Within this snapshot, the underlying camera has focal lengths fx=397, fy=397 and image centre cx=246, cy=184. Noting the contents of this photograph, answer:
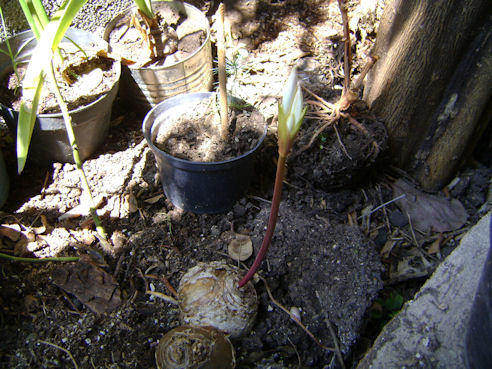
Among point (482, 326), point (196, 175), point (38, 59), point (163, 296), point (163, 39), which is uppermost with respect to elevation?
point (38, 59)

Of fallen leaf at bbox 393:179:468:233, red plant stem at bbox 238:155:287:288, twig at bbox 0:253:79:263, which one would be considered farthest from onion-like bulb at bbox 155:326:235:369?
fallen leaf at bbox 393:179:468:233

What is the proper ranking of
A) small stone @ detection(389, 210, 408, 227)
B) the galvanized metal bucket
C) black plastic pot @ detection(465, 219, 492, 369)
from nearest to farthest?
black plastic pot @ detection(465, 219, 492, 369) → small stone @ detection(389, 210, 408, 227) → the galvanized metal bucket

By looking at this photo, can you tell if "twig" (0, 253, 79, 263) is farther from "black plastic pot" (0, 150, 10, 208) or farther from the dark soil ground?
"black plastic pot" (0, 150, 10, 208)

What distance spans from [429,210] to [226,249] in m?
1.02

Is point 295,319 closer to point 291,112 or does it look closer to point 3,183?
point 291,112

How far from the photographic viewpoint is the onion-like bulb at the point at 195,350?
1.25 meters

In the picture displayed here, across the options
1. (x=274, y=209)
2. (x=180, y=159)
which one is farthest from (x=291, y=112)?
(x=180, y=159)

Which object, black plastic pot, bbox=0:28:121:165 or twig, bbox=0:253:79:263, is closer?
twig, bbox=0:253:79:263

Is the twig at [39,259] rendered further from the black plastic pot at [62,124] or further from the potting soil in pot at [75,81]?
the potting soil in pot at [75,81]

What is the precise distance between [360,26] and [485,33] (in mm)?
902

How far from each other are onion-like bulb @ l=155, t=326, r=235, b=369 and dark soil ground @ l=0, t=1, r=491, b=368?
14 centimetres

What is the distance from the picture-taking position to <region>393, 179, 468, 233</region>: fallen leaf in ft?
6.24

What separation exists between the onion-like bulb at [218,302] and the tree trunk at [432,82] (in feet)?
3.59

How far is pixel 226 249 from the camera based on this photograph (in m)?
1.75
